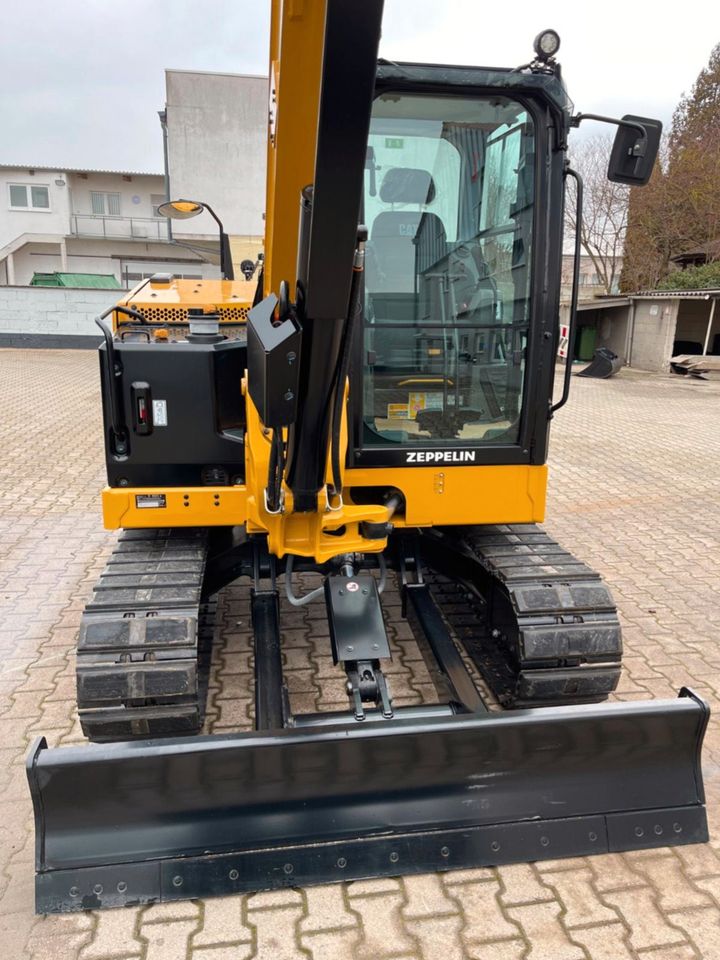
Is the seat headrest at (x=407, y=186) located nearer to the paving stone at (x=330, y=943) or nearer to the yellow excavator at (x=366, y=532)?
the yellow excavator at (x=366, y=532)

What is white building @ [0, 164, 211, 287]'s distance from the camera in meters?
34.4

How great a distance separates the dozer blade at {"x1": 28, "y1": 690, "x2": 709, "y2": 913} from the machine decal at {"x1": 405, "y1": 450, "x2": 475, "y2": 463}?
1.17 metres

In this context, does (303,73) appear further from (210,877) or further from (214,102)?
(214,102)

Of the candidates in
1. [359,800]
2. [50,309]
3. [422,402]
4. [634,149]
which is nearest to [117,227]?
[50,309]

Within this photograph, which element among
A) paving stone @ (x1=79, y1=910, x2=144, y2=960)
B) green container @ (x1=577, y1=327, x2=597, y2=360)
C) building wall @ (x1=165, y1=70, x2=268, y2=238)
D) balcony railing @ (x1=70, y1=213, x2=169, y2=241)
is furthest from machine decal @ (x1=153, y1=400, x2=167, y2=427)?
balcony railing @ (x1=70, y1=213, x2=169, y2=241)

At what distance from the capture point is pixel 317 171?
184cm

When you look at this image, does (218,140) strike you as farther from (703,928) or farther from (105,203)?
(703,928)

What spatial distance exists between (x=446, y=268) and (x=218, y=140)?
21622 mm

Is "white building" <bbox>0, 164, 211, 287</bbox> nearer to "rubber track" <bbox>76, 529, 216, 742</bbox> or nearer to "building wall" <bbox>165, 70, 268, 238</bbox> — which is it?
"building wall" <bbox>165, 70, 268, 238</bbox>

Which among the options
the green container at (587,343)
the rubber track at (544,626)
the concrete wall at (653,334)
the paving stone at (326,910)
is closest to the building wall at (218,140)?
the green container at (587,343)

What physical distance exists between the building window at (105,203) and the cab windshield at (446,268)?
37.0 m

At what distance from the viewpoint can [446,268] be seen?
316 centimetres

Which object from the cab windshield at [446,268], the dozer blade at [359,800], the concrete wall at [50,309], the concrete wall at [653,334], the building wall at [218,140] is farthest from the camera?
the building wall at [218,140]

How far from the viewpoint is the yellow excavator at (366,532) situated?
236 centimetres
